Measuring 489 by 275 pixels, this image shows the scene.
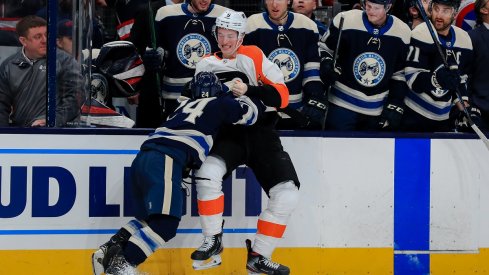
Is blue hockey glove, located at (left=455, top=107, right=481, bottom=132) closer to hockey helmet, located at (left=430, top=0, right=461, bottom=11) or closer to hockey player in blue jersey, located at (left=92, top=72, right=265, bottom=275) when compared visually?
hockey helmet, located at (left=430, top=0, right=461, bottom=11)

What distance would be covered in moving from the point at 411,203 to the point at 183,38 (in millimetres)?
1373

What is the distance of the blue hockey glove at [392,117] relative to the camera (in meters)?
6.17

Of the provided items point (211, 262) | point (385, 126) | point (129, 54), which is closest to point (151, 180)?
point (211, 262)

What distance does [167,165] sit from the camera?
5254 mm

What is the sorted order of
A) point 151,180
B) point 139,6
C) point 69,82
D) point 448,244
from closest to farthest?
point 151,180 < point 69,82 < point 448,244 < point 139,6

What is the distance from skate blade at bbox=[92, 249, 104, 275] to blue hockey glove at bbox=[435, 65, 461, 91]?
75.6 inches

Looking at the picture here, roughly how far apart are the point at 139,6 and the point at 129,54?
719 millimetres

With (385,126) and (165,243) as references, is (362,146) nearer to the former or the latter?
(385,126)

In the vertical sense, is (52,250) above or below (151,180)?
below

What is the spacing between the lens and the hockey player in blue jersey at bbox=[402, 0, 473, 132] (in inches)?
244

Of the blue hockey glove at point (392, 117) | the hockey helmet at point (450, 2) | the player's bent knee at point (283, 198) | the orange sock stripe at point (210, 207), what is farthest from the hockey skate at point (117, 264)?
the hockey helmet at point (450, 2)

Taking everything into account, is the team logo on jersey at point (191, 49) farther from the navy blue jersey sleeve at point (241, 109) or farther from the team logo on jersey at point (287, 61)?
the navy blue jersey sleeve at point (241, 109)

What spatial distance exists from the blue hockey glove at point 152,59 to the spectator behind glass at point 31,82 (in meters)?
0.57

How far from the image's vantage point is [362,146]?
588 cm
